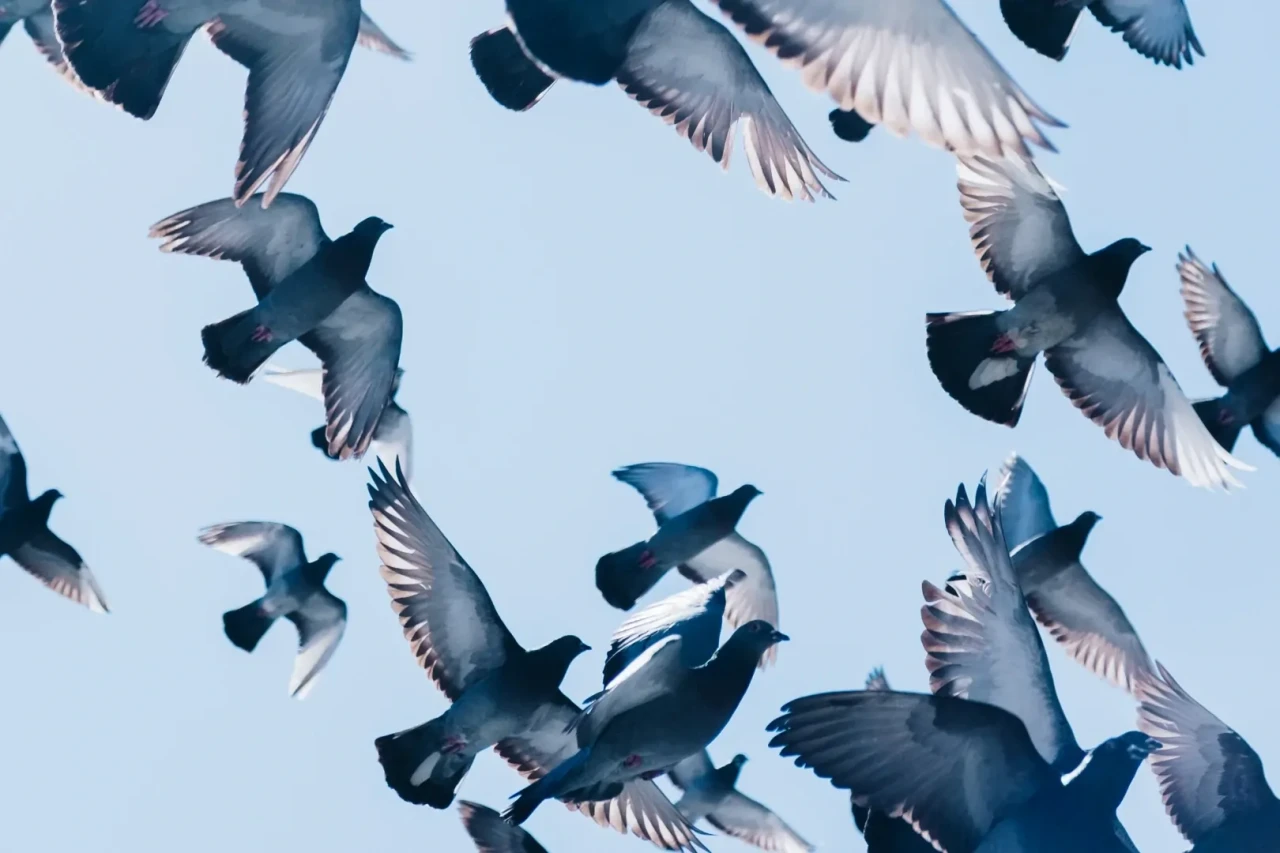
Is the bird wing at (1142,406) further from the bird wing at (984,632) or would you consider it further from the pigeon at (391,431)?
the pigeon at (391,431)

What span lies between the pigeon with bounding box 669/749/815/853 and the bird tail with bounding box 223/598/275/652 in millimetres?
3742

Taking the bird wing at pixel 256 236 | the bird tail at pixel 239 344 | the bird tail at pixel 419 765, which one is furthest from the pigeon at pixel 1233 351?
the bird tail at pixel 239 344

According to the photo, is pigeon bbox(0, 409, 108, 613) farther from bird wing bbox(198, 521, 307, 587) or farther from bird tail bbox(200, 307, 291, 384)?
bird tail bbox(200, 307, 291, 384)

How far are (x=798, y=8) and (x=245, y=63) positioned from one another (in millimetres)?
4368

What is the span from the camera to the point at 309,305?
12.6 m

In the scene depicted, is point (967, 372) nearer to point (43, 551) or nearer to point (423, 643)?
point (423, 643)

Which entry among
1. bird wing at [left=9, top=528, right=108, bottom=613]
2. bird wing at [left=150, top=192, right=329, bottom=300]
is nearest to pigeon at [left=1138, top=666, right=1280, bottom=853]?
bird wing at [left=150, top=192, right=329, bottom=300]

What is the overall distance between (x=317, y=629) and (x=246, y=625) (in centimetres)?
68

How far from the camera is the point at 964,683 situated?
8.80m

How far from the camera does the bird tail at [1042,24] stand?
12.4m

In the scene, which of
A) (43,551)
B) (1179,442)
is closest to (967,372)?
(1179,442)

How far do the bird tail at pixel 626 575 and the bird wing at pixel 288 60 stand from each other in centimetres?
497

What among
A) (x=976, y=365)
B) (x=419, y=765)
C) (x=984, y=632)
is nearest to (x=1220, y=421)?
(x=976, y=365)

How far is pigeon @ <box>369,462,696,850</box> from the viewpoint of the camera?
11.3 meters
